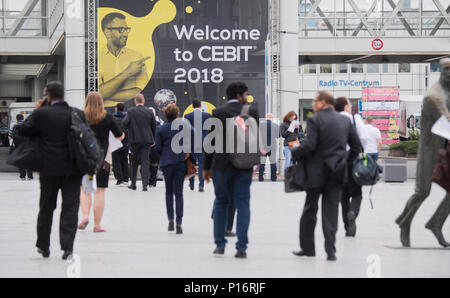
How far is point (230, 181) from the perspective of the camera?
29.0ft

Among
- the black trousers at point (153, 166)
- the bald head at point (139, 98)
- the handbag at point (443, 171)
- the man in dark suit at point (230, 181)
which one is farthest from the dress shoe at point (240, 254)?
the black trousers at point (153, 166)

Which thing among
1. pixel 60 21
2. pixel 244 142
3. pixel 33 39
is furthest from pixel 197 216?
pixel 33 39

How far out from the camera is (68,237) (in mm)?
8539

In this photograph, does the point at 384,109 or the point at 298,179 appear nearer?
the point at 298,179

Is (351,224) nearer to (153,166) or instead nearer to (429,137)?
(429,137)

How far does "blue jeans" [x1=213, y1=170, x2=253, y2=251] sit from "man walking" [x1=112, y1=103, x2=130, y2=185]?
33.7ft

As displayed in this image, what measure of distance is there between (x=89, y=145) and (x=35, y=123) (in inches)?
22.7

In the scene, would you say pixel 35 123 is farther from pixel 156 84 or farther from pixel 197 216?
pixel 156 84

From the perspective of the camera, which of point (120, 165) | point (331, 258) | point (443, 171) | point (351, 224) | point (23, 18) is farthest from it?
point (23, 18)

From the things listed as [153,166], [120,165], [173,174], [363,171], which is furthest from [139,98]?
[363,171]

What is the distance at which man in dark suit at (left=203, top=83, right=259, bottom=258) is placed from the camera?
8.71 meters

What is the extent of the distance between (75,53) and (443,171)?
17.3 m

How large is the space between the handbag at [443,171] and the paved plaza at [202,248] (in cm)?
77

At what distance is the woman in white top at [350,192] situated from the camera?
10602mm
